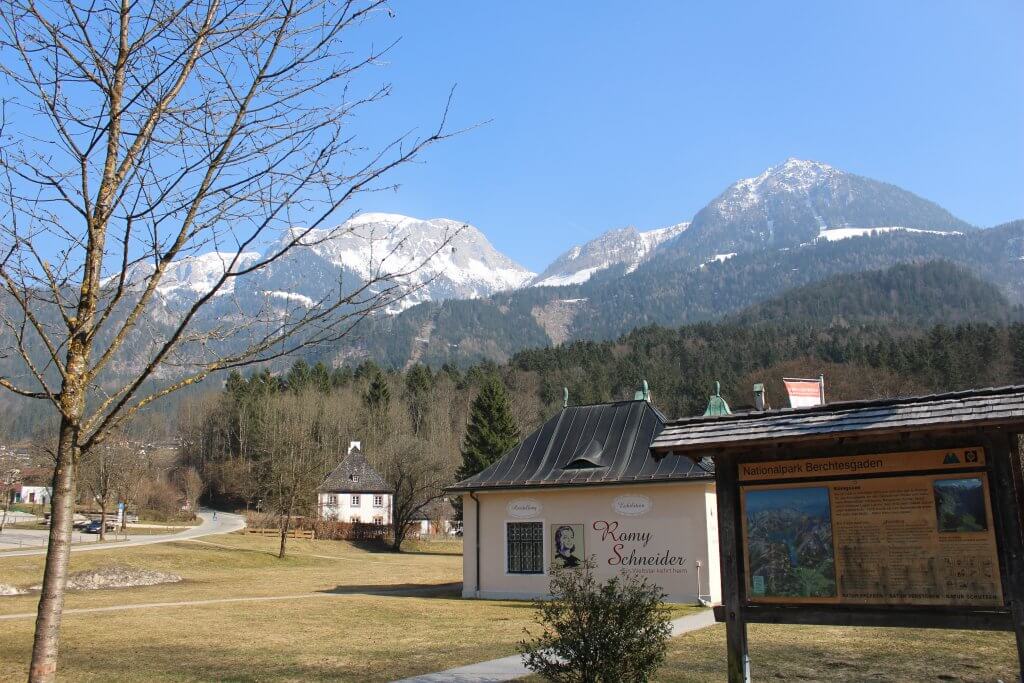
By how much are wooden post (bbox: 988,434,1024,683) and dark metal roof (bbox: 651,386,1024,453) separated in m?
0.41

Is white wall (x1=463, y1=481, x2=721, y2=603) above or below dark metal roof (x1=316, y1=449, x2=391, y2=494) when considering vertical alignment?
below

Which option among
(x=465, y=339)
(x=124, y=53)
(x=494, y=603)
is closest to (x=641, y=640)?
(x=124, y=53)

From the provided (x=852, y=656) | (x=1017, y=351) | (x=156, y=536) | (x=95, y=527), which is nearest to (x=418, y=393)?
(x=95, y=527)

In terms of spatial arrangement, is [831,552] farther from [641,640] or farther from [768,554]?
[641,640]

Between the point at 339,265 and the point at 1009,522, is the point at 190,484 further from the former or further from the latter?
the point at 1009,522

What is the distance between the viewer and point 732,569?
8.84 m

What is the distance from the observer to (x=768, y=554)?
8.70 m

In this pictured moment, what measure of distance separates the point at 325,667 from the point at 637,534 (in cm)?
1160

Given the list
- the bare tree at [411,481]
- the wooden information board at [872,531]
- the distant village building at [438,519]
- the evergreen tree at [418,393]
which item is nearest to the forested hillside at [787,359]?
the evergreen tree at [418,393]

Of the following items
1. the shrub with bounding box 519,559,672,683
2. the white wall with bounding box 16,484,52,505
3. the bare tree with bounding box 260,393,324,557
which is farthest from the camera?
the white wall with bounding box 16,484,52,505

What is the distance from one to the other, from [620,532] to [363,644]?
9.38 meters

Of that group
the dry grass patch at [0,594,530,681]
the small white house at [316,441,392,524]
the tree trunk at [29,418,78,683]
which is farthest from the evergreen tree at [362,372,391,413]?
the tree trunk at [29,418,78,683]

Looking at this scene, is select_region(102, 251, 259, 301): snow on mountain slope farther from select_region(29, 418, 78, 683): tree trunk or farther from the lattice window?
A: the lattice window

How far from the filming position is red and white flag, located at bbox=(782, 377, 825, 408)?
20266mm
